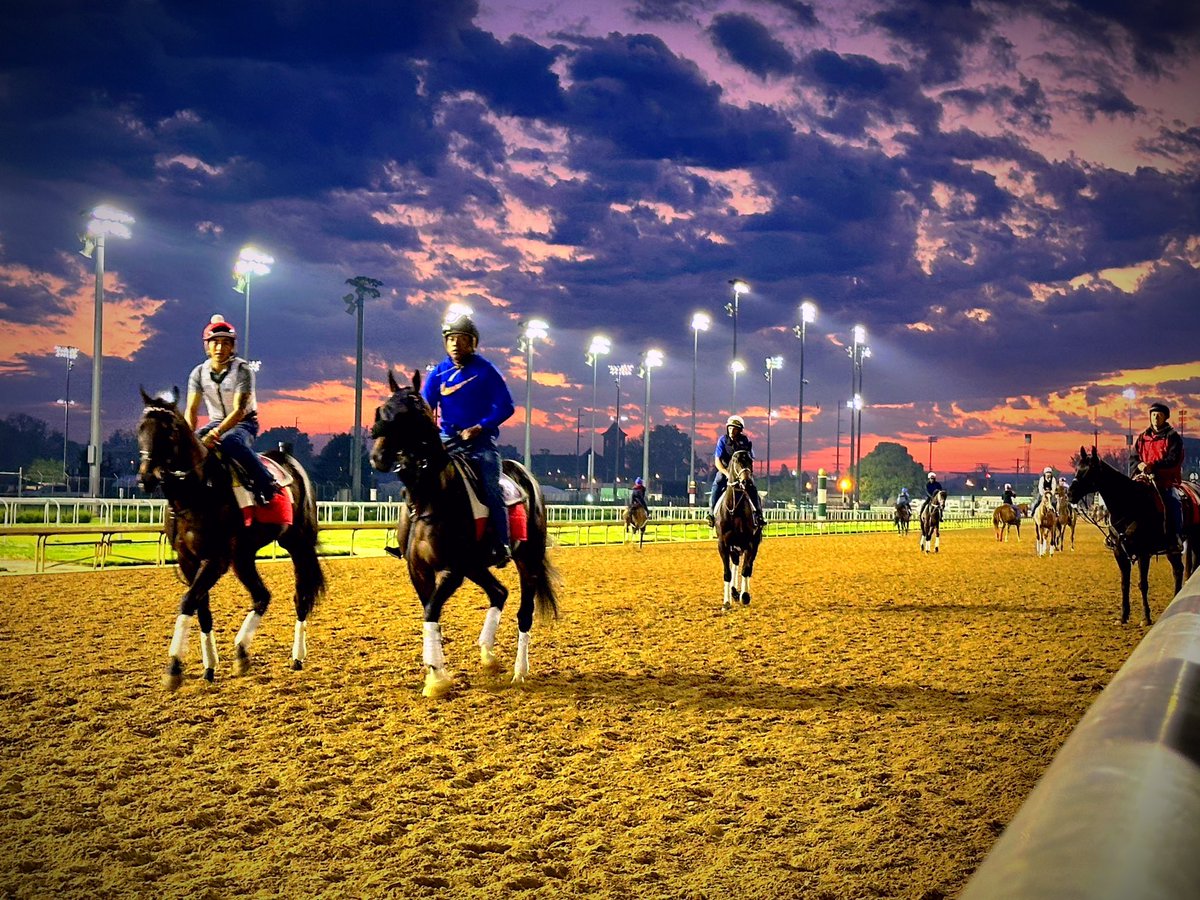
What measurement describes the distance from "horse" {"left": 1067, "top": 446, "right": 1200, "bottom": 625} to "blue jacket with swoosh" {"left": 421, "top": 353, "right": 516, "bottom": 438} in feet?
25.7

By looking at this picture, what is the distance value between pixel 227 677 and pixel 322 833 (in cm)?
377

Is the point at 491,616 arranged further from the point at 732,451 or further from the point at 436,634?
the point at 732,451

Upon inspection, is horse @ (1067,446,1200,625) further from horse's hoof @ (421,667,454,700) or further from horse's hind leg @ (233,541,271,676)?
horse's hind leg @ (233,541,271,676)

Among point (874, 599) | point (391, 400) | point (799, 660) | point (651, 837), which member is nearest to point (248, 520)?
point (391, 400)

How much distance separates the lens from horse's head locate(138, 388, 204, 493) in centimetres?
669

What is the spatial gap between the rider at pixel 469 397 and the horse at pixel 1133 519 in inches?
309

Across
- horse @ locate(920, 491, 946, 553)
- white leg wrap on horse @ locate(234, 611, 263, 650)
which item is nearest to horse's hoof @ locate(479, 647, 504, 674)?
white leg wrap on horse @ locate(234, 611, 263, 650)

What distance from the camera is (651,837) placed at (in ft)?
14.5

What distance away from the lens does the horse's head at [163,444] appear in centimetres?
669

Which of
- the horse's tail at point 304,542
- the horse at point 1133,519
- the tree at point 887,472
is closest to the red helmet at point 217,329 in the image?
the horse's tail at point 304,542

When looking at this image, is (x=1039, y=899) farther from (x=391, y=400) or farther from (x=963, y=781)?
(x=391, y=400)

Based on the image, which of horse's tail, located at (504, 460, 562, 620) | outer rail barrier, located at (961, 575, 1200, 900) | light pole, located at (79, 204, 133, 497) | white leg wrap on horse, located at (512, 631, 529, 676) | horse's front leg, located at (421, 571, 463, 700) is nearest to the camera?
outer rail barrier, located at (961, 575, 1200, 900)

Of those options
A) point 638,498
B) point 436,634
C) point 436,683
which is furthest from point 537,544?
point 638,498

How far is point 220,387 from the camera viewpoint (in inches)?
300
